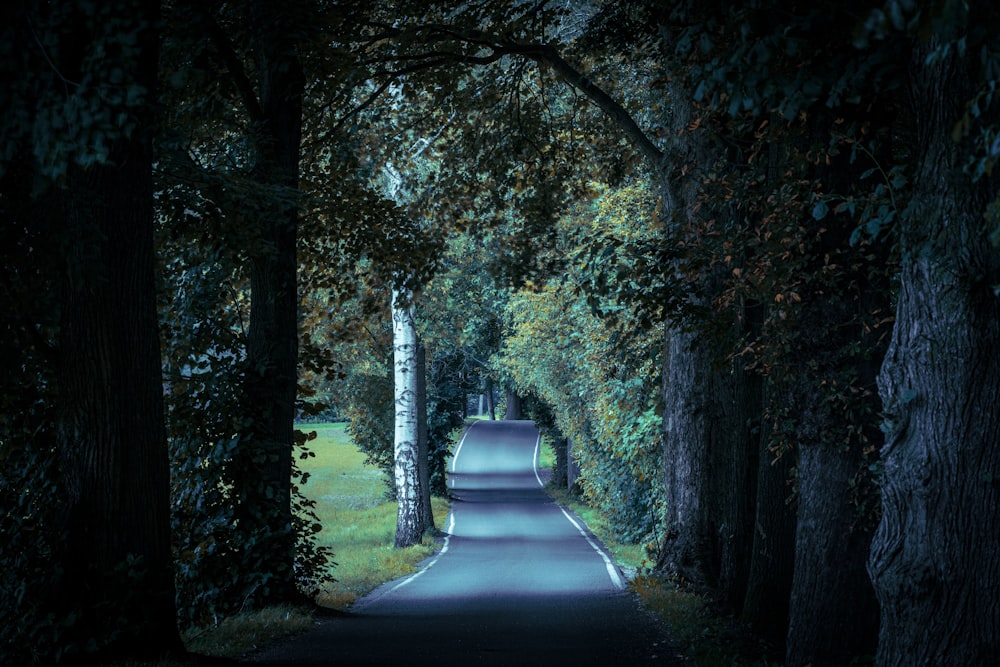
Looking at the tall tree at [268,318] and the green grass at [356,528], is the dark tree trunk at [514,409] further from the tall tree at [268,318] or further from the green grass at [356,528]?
the tall tree at [268,318]

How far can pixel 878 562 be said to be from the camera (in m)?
6.79

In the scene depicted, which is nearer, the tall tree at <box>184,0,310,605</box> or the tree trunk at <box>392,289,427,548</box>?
the tall tree at <box>184,0,310,605</box>

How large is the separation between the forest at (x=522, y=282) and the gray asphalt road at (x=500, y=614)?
1.36 metres

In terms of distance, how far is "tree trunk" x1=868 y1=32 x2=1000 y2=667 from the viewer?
6320 mm

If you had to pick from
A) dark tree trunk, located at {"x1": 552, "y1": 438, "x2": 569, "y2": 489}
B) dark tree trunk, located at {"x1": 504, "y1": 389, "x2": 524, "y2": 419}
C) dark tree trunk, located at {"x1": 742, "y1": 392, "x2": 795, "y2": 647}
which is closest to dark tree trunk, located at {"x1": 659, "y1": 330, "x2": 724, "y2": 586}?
dark tree trunk, located at {"x1": 742, "y1": 392, "x2": 795, "y2": 647}

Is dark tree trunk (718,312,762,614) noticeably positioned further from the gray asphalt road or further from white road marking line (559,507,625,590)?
white road marking line (559,507,625,590)

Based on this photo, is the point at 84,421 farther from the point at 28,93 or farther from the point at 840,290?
the point at 840,290

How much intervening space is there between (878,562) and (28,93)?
6084 mm

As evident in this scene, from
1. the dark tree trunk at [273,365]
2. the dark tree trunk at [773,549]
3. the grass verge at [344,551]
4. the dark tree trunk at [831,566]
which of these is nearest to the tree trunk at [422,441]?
the grass verge at [344,551]

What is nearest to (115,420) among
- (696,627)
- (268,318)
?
(268,318)

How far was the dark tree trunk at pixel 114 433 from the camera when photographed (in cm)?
866

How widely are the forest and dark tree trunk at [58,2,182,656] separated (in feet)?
0.08

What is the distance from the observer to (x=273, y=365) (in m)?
13.6

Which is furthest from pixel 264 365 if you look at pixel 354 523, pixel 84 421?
pixel 354 523
